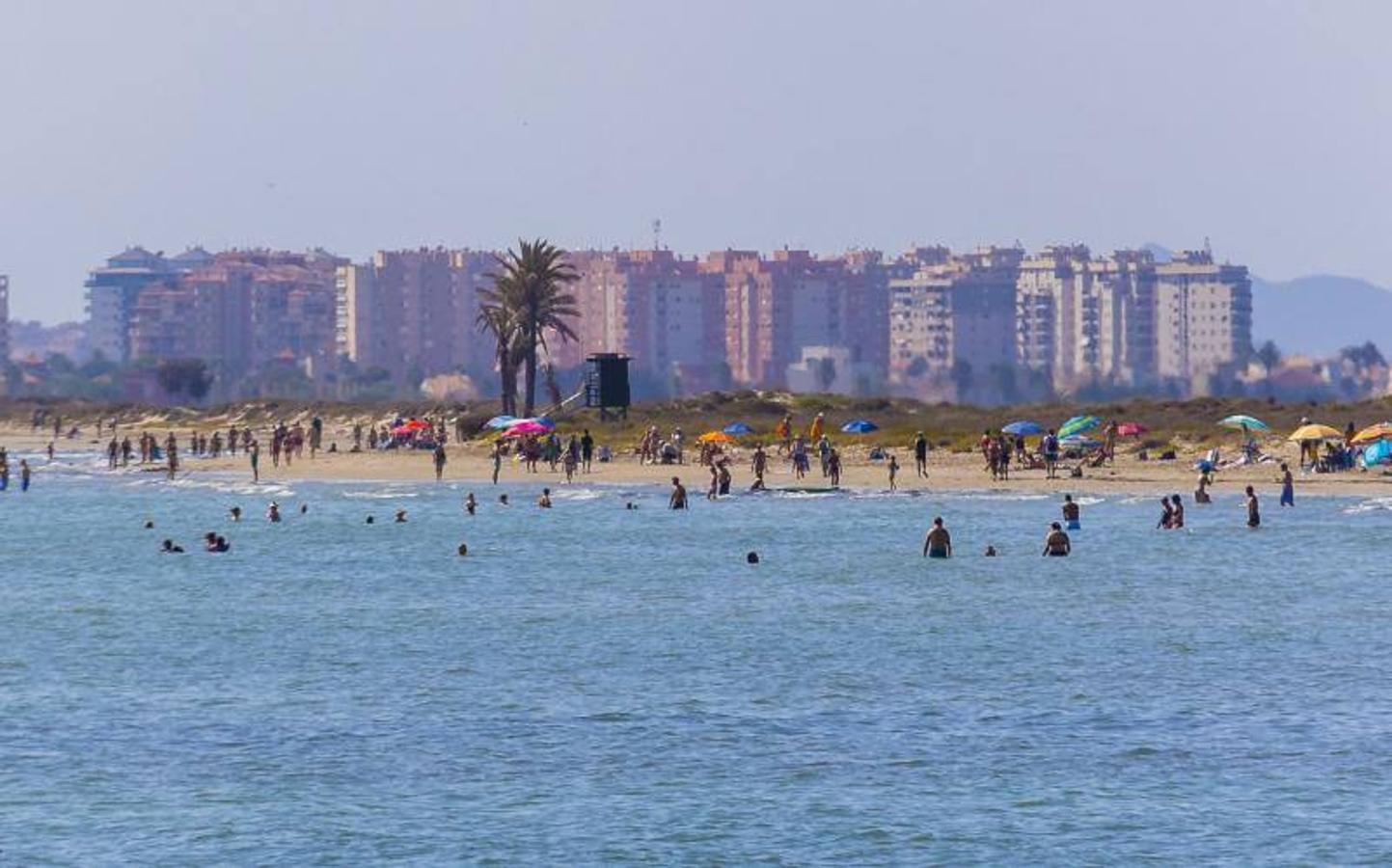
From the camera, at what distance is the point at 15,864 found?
94.0 feet

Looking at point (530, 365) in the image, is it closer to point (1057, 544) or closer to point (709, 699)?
point (1057, 544)

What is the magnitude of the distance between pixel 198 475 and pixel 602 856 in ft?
263

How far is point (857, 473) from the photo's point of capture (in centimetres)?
9231

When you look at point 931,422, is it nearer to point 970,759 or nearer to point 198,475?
point 198,475

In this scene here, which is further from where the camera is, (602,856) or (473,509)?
(473,509)

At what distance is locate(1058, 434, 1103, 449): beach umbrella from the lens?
298ft

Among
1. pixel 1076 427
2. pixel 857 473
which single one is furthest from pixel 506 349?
pixel 1076 427

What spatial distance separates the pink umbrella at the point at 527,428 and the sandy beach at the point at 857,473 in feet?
5.00

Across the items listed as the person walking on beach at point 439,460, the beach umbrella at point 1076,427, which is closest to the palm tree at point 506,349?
the person walking on beach at point 439,460

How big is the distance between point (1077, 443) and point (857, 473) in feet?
25.1

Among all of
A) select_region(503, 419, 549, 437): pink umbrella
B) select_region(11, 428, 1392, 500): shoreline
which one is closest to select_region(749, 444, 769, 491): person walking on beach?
select_region(11, 428, 1392, 500): shoreline

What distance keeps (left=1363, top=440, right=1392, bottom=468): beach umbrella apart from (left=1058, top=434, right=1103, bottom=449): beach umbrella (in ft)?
40.0

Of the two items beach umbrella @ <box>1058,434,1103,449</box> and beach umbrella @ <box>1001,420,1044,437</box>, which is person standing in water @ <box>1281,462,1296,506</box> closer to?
beach umbrella @ <box>1058,434,1103,449</box>

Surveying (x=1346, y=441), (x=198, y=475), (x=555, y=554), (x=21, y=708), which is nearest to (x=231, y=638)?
(x=21, y=708)
